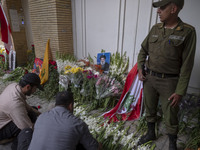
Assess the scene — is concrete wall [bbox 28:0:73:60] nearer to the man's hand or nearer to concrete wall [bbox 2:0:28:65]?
concrete wall [bbox 2:0:28:65]

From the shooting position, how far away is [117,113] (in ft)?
10.5

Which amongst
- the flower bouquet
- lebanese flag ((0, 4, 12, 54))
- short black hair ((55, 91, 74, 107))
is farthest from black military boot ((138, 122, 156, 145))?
lebanese flag ((0, 4, 12, 54))

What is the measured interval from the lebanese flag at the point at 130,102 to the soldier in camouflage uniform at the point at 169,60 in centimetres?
74

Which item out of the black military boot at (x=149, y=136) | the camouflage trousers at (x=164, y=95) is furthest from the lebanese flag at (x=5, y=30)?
the black military boot at (x=149, y=136)

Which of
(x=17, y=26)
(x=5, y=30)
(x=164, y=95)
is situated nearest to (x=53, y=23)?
(x=5, y=30)

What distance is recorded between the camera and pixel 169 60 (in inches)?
78.4

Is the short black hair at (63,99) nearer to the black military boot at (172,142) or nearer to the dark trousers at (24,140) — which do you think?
the dark trousers at (24,140)

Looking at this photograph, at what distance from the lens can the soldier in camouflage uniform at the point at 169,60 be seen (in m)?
1.85

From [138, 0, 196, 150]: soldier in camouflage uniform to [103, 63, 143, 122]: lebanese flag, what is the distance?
0.74 meters

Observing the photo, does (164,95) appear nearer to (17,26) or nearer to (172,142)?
(172,142)

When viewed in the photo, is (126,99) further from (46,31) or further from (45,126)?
(46,31)

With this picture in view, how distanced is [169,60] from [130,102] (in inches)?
56.6

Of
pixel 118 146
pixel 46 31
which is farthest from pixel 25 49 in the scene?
pixel 118 146

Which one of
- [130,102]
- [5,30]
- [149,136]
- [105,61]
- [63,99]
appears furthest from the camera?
[5,30]
